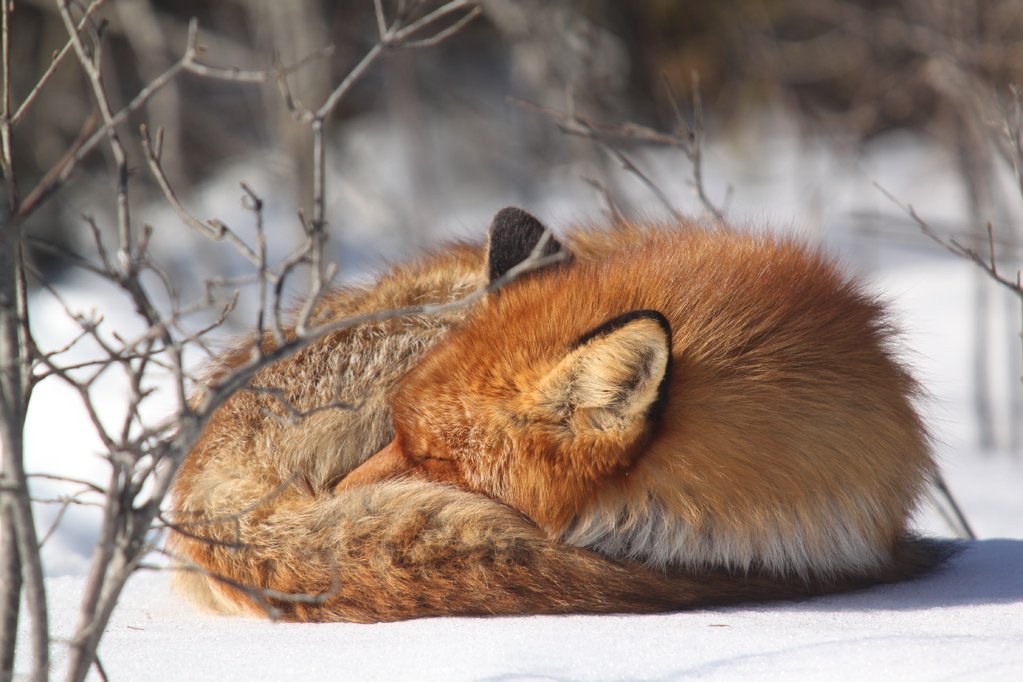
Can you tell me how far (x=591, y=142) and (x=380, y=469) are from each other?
3.54 meters

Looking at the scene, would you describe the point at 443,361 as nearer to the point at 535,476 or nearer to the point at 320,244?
the point at 535,476

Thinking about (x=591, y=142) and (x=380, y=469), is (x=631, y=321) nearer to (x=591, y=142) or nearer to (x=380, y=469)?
(x=380, y=469)

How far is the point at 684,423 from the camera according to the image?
208 cm

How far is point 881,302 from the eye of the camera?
2518 millimetres

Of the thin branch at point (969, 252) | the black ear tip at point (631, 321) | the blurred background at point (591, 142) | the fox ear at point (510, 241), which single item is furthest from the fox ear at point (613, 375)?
the blurred background at point (591, 142)

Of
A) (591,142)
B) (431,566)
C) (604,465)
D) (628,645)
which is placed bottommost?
(628,645)

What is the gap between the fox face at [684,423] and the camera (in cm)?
207

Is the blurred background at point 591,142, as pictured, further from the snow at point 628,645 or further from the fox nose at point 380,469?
the snow at point 628,645

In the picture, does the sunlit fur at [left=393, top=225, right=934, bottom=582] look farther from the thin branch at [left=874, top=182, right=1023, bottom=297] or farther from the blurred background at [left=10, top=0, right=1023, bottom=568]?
the blurred background at [left=10, top=0, right=1023, bottom=568]

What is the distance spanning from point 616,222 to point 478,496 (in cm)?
138

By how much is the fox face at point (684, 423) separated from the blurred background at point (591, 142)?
124 inches

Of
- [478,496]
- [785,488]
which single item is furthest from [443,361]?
[785,488]

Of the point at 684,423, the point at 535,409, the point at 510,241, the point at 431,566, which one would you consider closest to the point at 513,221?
the point at 510,241

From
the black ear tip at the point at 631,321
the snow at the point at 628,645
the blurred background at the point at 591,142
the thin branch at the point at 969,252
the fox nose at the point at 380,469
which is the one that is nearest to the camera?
the snow at the point at 628,645
